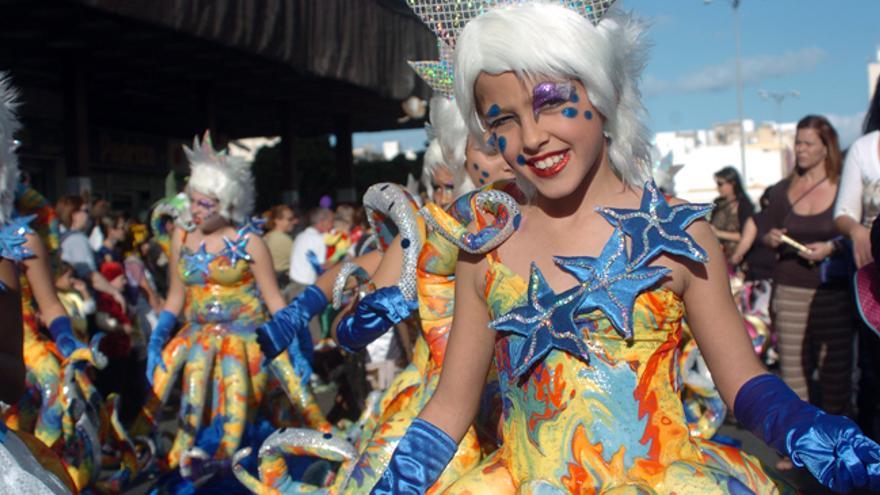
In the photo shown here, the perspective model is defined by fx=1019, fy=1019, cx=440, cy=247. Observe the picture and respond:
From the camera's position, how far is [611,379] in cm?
217

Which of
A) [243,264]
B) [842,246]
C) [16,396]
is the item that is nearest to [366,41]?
[243,264]

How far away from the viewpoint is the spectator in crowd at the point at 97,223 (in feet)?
30.7

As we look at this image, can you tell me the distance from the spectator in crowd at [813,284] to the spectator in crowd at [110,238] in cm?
562

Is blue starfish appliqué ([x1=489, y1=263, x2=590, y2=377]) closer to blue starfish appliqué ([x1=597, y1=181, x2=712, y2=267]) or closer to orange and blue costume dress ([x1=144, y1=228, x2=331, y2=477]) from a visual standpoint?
blue starfish appliqué ([x1=597, y1=181, x2=712, y2=267])

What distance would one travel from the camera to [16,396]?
2551 millimetres

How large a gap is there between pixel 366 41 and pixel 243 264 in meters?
9.96

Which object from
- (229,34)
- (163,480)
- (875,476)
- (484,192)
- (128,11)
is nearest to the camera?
(875,476)

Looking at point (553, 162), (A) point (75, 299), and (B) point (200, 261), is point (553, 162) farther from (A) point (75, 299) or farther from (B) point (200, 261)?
(A) point (75, 299)

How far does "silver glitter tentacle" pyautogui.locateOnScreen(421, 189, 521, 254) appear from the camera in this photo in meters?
2.35

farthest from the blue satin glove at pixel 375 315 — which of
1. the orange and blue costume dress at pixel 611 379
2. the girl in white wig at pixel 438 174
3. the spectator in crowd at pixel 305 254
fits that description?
the spectator in crowd at pixel 305 254

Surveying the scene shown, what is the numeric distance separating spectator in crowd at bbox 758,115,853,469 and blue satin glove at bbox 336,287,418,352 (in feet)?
10.3

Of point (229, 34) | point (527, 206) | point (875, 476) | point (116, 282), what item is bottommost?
point (116, 282)

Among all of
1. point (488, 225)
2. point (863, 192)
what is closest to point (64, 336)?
point (488, 225)

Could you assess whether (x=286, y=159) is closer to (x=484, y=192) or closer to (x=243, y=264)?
(x=243, y=264)
